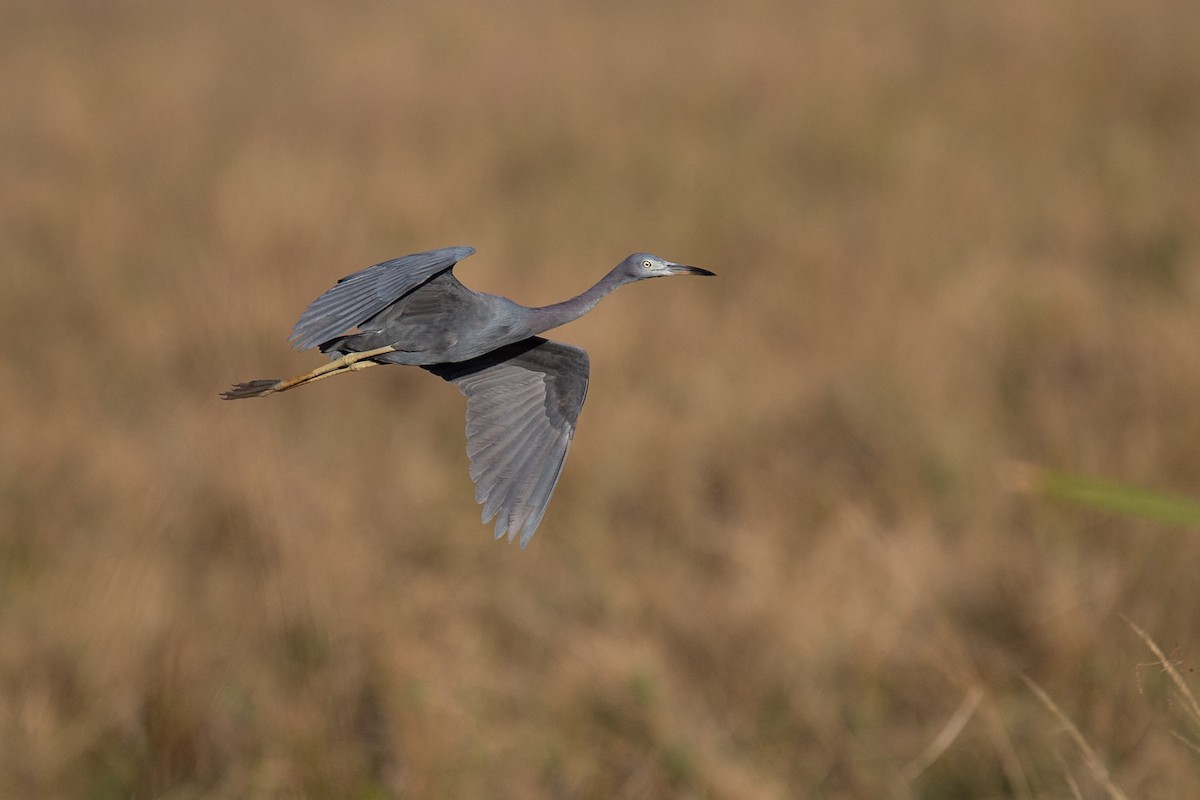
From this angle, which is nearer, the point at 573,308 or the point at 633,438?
the point at 573,308

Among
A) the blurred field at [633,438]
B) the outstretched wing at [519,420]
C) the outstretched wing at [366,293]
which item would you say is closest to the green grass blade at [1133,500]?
the outstretched wing at [519,420]

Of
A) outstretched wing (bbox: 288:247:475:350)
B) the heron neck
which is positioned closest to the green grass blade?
the heron neck

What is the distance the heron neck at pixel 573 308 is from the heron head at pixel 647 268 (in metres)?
0.02

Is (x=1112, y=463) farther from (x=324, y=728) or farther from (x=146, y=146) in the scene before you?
(x=146, y=146)

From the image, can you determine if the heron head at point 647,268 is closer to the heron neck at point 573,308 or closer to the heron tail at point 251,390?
the heron neck at point 573,308

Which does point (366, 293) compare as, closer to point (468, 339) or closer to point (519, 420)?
point (468, 339)

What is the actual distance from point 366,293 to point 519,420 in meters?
0.27

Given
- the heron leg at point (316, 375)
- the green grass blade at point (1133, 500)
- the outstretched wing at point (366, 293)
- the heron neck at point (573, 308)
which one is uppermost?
the outstretched wing at point (366, 293)

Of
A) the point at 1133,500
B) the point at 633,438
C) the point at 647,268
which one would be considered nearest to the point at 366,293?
the point at 647,268

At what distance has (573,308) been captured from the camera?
111 cm

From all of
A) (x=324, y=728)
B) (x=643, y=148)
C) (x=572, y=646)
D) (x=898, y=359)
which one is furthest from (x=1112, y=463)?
(x=643, y=148)

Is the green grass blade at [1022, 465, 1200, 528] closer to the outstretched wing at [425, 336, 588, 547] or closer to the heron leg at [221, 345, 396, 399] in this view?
the outstretched wing at [425, 336, 588, 547]

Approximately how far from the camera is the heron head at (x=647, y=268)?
3.73ft

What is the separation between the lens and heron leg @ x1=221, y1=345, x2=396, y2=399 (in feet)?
3.37
